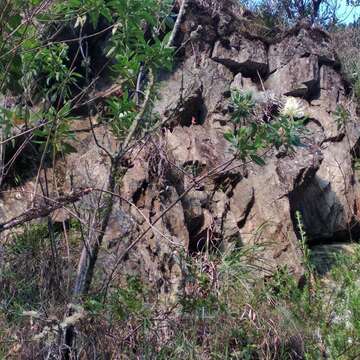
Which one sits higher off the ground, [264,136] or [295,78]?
[295,78]

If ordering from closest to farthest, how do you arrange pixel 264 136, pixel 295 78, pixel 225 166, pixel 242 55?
pixel 264 136 → pixel 225 166 → pixel 242 55 → pixel 295 78

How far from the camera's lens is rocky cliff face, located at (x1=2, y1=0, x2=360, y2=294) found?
5969 mm

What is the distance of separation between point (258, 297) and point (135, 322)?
1116mm

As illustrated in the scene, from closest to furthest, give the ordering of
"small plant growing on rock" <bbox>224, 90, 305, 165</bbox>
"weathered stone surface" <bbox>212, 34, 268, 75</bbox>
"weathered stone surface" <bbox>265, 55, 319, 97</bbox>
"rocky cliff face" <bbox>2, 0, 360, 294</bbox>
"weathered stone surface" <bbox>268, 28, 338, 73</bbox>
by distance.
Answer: "small plant growing on rock" <bbox>224, 90, 305, 165</bbox> → "rocky cliff face" <bbox>2, 0, 360, 294</bbox> → "weathered stone surface" <bbox>212, 34, 268, 75</bbox> → "weathered stone surface" <bbox>265, 55, 319, 97</bbox> → "weathered stone surface" <bbox>268, 28, 338, 73</bbox>

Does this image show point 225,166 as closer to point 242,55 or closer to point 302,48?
point 242,55

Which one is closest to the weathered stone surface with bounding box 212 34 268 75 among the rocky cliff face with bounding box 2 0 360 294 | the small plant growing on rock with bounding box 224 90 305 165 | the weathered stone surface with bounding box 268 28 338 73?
the rocky cliff face with bounding box 2 0 360 294

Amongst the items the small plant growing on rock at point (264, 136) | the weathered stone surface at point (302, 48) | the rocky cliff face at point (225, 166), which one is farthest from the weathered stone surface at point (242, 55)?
the small plant growing on rock at point (264, 136)

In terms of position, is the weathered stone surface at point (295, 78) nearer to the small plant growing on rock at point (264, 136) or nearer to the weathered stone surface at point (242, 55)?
the weathered stone surface at point (242, 55)

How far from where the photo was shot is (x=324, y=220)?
834cm

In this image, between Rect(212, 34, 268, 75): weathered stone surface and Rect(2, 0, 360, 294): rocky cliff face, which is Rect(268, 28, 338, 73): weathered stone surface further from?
Rect(212, 34, 268, 75): weathered stone surface

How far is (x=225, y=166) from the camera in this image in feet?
17.0

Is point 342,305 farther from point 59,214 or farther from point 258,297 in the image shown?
point 59,214

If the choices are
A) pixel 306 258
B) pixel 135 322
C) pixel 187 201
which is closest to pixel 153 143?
pixel 187 201

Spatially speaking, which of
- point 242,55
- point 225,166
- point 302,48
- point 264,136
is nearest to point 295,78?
point 302,48
